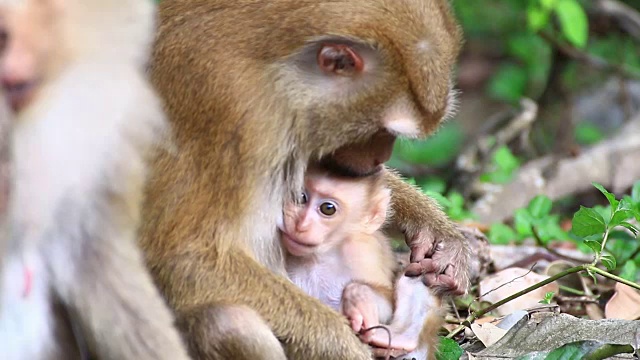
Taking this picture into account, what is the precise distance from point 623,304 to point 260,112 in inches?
71.2

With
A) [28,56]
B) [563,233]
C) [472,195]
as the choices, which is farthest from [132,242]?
[472,195]

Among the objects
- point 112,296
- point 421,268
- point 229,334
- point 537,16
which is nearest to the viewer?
point 112,296

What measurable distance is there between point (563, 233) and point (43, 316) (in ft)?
10.4

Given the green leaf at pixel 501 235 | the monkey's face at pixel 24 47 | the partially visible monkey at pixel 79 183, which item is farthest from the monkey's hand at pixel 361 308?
the monkey's face at pixel 24 47

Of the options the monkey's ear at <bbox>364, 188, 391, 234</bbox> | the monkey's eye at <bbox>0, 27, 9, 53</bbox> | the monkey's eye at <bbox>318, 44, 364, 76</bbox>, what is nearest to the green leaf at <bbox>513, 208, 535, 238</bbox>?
the monkey's ear at <bbox>364, 188, 391, 234</bbox>

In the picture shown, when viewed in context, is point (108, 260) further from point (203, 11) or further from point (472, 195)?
point (472, 195)

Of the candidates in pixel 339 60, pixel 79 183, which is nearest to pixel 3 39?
pixel 79 183

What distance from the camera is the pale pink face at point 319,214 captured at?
4.38 m

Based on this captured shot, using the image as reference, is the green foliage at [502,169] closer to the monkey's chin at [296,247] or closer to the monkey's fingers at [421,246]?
the monkey's fingers at [421,246]

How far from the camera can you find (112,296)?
337 cm

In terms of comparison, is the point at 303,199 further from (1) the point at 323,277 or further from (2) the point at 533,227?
(2) the point at 533,227

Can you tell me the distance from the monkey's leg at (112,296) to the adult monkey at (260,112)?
57 cm

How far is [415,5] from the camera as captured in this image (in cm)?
409

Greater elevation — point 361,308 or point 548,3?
point 361,308
